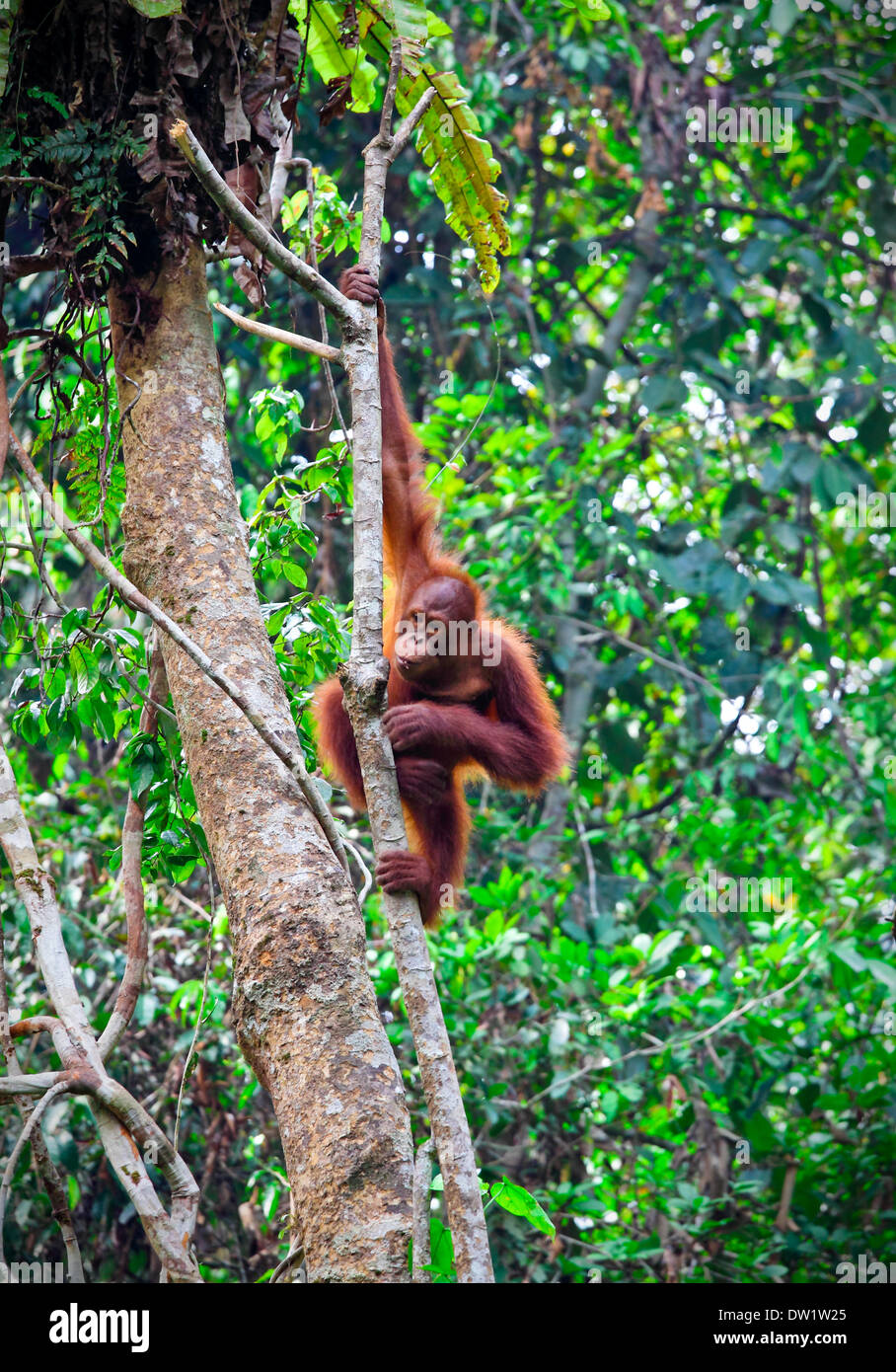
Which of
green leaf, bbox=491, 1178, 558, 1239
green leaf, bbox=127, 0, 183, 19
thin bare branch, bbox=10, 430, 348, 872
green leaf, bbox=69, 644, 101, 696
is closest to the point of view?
thin bare branch, bbox=10, 430, 348, 872

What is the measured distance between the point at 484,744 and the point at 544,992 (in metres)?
1.84

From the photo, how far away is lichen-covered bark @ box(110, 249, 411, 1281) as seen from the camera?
186 centimetres

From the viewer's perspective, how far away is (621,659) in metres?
6.45

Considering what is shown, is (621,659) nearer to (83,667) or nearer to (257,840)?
(83,667)

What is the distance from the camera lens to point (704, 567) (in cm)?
618

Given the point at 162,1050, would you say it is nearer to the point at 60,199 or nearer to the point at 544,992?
the point at 544,992

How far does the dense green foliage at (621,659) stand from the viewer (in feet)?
15.2

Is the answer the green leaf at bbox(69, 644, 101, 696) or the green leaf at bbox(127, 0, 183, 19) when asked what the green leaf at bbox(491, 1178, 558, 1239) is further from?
the green leaf at bbox(127, 0, 183, 19)

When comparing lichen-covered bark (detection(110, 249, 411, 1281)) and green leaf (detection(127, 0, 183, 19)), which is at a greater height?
green leaf (detection(127, 0, 183, 19))

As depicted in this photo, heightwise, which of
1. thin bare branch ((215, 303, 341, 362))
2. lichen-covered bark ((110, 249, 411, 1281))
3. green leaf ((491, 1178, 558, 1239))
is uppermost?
thin bare branch ((215, 303, 341, 362))

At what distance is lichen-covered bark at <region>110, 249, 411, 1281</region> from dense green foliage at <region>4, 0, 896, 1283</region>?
1.47 feet

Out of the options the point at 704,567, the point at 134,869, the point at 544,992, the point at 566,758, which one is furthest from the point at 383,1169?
the point at 704,567

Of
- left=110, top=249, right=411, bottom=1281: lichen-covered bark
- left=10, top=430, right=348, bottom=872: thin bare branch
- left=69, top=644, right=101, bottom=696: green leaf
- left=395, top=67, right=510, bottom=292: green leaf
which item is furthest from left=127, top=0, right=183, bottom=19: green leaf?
left=69, top=644, right=101, bottom=696: green leaf

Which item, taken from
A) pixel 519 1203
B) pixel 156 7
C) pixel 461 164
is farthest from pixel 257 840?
pixel 461 164
